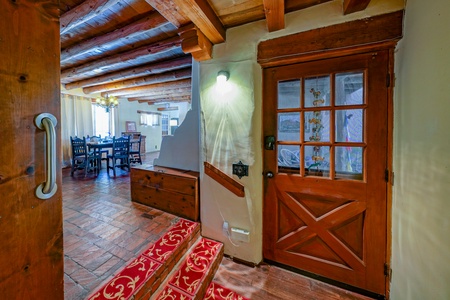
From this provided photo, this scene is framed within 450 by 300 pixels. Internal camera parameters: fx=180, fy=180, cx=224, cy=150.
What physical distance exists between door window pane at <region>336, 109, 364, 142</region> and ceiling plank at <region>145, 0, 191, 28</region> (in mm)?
1541

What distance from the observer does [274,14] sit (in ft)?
4.75

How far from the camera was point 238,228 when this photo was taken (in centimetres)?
186

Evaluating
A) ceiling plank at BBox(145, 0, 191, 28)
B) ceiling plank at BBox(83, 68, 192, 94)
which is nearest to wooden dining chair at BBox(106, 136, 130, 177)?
ceiling plank at BBox(83, 68, 192, 94)

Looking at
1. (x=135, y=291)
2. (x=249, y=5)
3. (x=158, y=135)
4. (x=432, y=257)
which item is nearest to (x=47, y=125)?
(x=135, y=291)

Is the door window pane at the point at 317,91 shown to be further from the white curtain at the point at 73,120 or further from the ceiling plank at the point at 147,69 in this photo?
the white curtain at the point at 73,120

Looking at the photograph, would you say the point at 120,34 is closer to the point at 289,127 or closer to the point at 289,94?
the point at 289,94

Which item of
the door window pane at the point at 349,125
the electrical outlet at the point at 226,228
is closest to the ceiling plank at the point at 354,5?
the door window pane at the point at 349,125

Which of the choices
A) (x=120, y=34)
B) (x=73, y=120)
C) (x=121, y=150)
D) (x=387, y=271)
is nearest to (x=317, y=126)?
(x=387, y=271)

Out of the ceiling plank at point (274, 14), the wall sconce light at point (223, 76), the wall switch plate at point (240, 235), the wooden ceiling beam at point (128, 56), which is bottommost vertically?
the wall switch plate at point (240, 235)

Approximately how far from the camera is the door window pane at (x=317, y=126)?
1.58 metres

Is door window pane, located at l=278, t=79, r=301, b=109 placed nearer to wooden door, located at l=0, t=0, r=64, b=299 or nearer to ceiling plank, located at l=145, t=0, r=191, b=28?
ceiling plank, located at l=145, t=0, r=191, b=28

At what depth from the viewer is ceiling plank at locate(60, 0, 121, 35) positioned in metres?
1.73

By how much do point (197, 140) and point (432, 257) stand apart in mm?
2136

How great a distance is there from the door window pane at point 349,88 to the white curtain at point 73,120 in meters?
6.47
